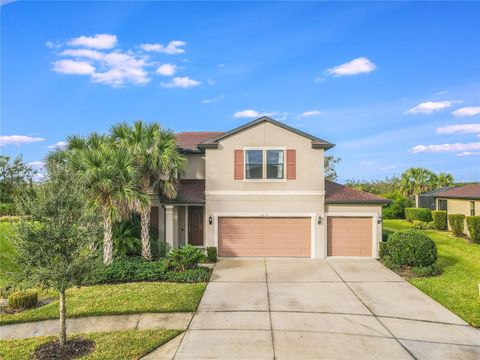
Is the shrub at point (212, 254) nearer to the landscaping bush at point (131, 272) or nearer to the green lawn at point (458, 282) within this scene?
the landscaping bush at point (131, 272)

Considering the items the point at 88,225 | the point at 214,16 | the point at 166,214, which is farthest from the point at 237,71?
the point at 88,225

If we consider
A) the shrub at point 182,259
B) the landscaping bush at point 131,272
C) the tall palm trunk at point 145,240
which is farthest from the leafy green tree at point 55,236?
the tall palm trunk at point 145,240

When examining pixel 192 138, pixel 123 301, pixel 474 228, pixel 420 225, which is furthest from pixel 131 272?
pixel 420 225

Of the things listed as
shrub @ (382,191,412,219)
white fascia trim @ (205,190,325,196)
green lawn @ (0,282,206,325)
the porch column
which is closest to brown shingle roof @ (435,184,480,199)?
shrub @ (382,191,412,219)

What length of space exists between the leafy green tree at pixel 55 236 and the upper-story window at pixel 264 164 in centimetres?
930

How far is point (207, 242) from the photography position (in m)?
15.5

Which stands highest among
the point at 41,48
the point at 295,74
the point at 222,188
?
the point at 295,74

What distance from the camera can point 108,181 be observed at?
39.4ft

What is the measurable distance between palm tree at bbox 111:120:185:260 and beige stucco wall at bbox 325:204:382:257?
7600 mm

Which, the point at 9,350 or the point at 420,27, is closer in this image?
the point at 9,350

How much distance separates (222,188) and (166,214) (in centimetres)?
300

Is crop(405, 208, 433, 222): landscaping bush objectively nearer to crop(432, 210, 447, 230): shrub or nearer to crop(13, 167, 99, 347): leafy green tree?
crop(432, 210, 447, 230): shrub

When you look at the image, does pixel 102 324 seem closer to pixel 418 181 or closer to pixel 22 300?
pixel 22 300

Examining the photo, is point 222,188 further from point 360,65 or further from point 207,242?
point 360,65
